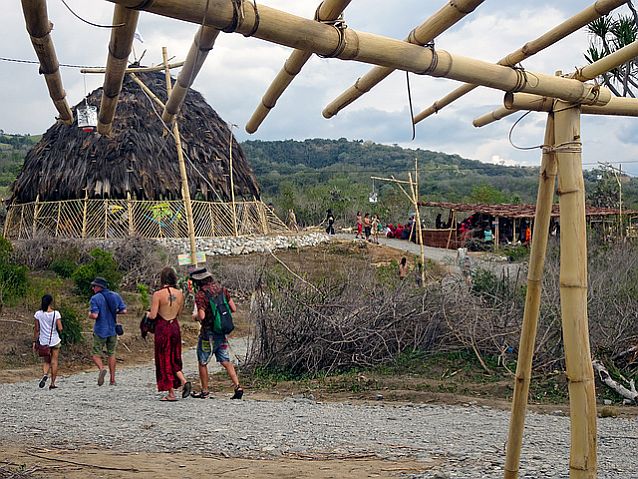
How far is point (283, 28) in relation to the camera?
283cm

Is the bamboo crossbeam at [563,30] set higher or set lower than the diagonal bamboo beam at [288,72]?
higher

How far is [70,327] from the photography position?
42.0ft

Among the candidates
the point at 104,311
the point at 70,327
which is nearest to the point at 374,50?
the point at 104,311

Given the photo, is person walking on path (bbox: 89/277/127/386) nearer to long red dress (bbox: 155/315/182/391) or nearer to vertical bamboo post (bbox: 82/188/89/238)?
long red dress (bbox: 155/315/182/391)

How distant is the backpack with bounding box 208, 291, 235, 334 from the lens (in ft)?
27.7

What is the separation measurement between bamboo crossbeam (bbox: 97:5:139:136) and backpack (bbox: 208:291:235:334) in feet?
13.2

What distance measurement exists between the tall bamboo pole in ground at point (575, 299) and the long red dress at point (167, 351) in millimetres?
5651

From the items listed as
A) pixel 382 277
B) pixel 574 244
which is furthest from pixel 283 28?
pixel 382 277

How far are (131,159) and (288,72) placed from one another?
74.1 feet

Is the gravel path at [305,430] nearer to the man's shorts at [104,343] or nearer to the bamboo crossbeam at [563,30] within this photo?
the man's shorts at [104,343]

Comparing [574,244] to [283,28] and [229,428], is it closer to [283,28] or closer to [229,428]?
[283,28]

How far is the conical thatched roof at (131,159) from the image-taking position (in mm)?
24938

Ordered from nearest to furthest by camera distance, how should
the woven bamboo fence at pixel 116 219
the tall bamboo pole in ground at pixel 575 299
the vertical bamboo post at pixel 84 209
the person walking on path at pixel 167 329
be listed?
1. the tall bamboo pole in ground at pixel 575 299
2. the person walking on path at pixel 167 329
3. the vertical bamboo post at pixel 84 209
4. the woven bamboo fence at pixel 116 219

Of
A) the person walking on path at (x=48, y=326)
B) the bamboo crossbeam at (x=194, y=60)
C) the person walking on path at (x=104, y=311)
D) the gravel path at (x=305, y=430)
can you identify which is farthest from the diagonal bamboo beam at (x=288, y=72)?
the person walking on path at (x=48, y=326)
